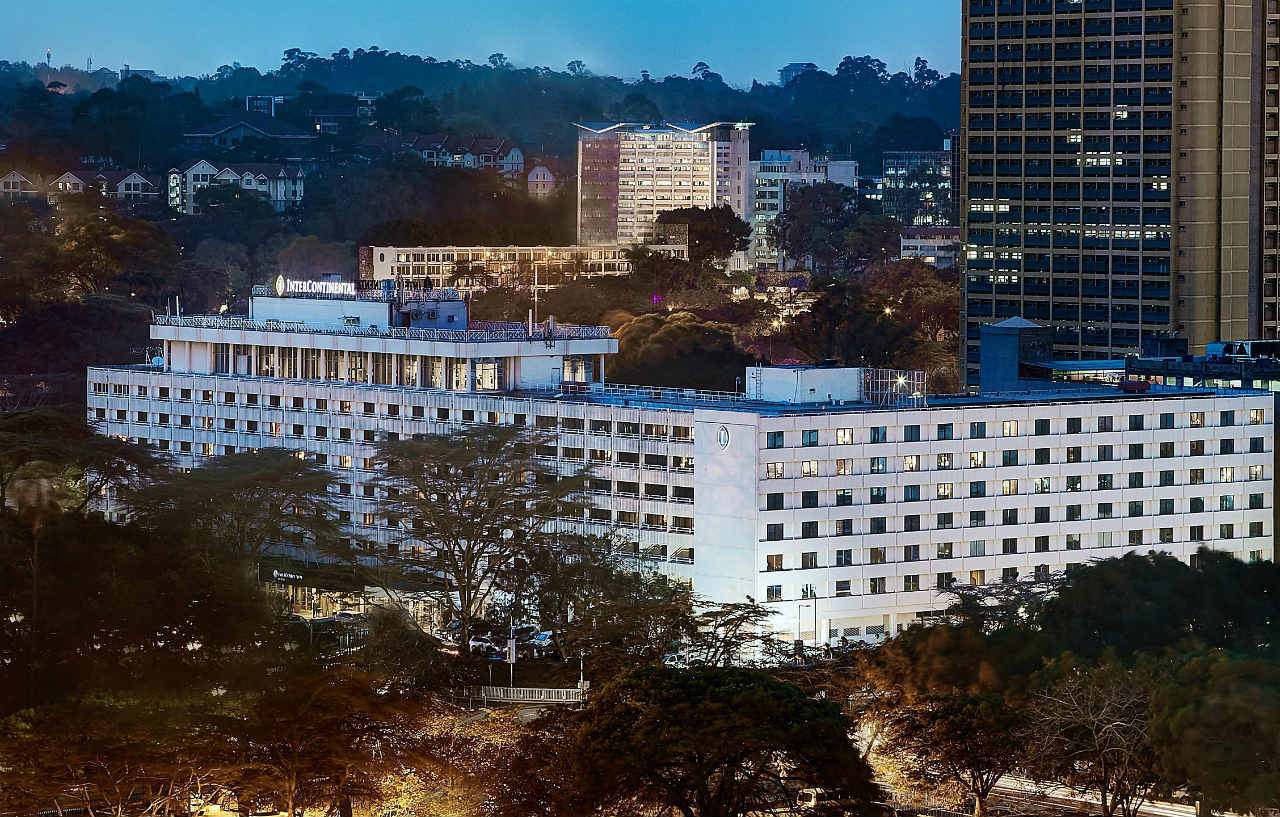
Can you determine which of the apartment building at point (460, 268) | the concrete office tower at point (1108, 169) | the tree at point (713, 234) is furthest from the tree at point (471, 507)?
the tree at point (713, 234)

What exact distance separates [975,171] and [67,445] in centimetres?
8365

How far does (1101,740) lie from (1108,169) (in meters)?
100

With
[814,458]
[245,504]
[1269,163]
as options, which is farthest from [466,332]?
[1269,163]

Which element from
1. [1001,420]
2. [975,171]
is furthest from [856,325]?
[1001,420]

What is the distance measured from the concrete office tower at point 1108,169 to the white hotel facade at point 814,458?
54411 mm

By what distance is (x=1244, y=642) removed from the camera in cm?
6850

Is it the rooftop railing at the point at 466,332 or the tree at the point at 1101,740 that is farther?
the rooftop railing at the point at 466,332

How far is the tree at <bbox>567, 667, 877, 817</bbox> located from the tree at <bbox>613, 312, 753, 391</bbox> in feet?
257

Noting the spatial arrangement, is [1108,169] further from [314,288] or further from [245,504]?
[245,504]

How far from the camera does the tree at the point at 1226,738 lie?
5250 centimetres

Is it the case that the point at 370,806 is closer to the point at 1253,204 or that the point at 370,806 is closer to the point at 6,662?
the point at 6,662

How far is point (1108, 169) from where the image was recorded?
152 meters

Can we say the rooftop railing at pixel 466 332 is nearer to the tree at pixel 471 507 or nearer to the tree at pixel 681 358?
the tree at pixel 471 507

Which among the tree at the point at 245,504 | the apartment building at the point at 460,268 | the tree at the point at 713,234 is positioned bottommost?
the tree at the point at 245,504
